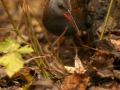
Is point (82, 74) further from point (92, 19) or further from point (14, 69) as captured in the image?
point (92, 19)

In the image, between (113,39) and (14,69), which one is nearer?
(14,69)

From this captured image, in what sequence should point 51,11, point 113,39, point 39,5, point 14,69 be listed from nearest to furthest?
1. point 14,69
2. point 113,39
3. point 51,11
4. point 39,5

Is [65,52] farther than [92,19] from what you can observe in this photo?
Yes

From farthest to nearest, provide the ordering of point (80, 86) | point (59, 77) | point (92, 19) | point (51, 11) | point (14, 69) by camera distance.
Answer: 1. point (51, 11)
2. point (92, 19)
3. point (59, 77)
4. point (80, 86)
5. point (14, 69)

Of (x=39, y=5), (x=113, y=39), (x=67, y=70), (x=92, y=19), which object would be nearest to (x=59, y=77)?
(x=67, y=70)

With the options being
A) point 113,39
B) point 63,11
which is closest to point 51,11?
point 63,11

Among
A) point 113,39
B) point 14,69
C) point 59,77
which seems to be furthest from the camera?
point 113,39

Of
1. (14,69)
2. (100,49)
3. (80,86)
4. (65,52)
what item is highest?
(14,69)

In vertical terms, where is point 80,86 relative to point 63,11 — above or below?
below

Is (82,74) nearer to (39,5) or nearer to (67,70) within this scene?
(67,70)
